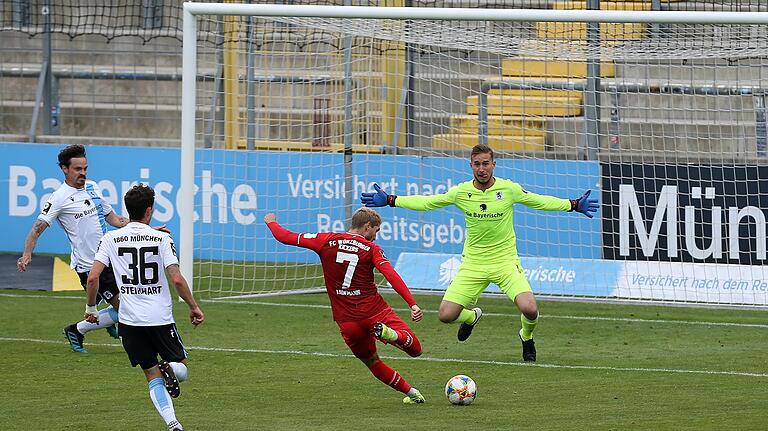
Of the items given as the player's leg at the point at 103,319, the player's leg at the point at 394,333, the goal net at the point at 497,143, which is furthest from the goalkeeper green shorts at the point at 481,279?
the goal net at the point at 497,143

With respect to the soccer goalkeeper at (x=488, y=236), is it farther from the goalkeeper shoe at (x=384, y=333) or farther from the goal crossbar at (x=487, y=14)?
the goal crossbar at (x=487, y=14)

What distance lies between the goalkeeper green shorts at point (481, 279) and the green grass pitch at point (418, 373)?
0.59 meters

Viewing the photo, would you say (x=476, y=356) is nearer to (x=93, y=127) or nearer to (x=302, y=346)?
(x=302, y=346)

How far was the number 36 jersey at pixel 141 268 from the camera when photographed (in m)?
8.31

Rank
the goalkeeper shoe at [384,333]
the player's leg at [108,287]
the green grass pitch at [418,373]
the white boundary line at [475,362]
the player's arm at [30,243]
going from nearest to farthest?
the green grass pitch at [418,373] → the goalkeeper shoe at [384,333] → the white boundary line at [475,362] → the player's arm at [30,243] → the player's leg at [108,287]

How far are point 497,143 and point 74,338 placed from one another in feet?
25.2

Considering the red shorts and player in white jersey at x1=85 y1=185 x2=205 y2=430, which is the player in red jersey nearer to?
the red shorts

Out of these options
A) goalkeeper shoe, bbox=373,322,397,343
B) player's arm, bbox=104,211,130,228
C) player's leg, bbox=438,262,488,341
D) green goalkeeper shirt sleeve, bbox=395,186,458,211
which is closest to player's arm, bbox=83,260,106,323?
goalkeeper shoe, bbox=373,322,397,343

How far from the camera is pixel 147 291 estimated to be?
27.5 ft

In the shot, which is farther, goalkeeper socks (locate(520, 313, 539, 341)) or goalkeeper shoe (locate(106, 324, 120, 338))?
goalkeeper shoe (locate(106, 324, 120, 338))

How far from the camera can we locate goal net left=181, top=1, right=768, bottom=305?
52.0ft

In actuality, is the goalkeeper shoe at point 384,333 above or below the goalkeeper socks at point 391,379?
above

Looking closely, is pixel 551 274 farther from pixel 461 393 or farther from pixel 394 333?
pixel 394 333

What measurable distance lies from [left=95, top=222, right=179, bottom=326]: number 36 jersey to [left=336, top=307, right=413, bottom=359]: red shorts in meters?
1.65
